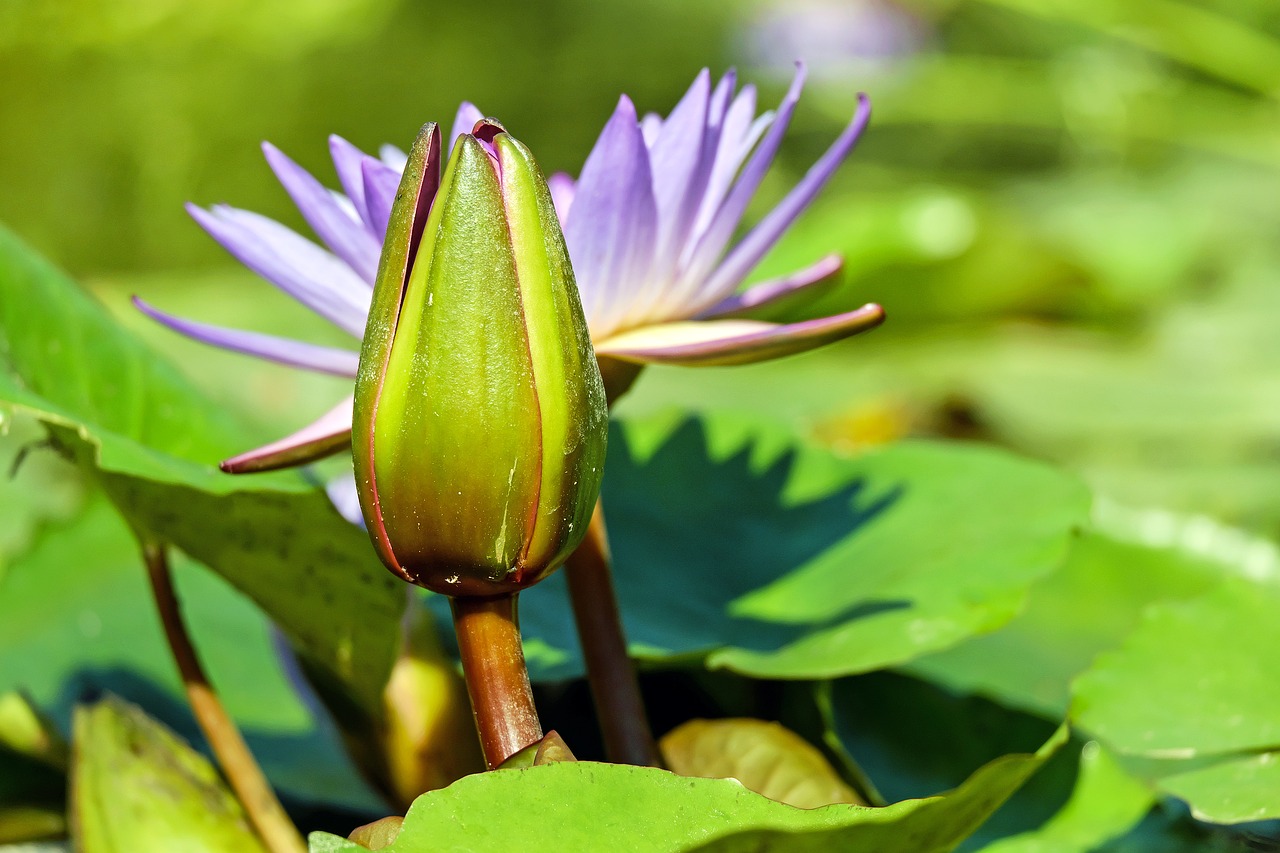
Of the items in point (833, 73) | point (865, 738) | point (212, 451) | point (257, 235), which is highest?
point (833, 73)

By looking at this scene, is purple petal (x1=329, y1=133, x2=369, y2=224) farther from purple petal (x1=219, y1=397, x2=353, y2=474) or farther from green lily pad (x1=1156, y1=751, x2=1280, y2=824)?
green lily pad (x1=1156, y1=751, x2=1280, y2=824)

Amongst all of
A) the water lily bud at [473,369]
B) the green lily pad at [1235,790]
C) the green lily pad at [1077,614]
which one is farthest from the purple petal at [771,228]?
the green lily pad at [1077,614]

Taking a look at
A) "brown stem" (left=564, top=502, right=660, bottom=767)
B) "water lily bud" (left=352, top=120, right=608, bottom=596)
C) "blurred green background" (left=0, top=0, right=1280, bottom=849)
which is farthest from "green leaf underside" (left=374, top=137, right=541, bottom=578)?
"blurred green background" (left=0, top=0, right=1280, bottom=849)

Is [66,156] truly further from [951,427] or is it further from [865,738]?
[865,738]

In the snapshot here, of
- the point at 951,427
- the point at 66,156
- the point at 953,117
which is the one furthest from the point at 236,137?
the point at 951,427

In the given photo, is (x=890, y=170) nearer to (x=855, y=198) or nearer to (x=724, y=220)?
(x=855, y=198)
